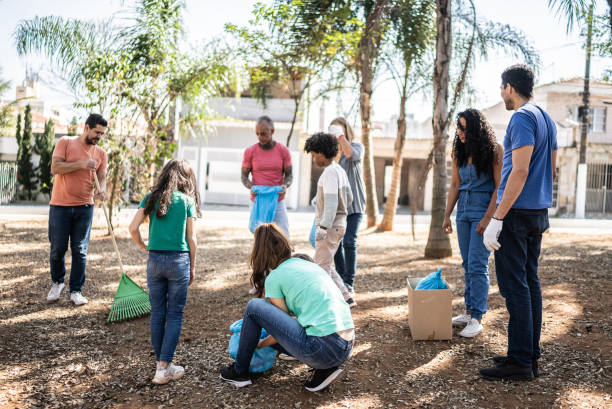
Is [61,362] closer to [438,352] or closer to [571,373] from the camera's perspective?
[438,352]

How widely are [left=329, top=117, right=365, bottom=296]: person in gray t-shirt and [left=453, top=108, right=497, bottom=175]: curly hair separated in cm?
125

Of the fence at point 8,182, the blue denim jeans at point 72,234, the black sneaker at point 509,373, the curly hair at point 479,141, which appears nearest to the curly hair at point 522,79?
the curly hair at point 479,141

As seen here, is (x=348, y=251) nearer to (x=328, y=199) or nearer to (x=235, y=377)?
(x=328, y=199)

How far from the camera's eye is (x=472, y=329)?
12.6 ft

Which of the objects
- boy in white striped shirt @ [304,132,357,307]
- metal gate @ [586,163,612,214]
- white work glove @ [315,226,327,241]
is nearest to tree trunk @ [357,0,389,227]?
boy in white striped shirt @ [304,132,357,307]

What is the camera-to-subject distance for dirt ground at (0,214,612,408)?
2.86 meters

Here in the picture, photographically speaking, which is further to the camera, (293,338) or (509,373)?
(509,373)

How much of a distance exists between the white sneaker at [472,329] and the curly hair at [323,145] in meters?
1.77

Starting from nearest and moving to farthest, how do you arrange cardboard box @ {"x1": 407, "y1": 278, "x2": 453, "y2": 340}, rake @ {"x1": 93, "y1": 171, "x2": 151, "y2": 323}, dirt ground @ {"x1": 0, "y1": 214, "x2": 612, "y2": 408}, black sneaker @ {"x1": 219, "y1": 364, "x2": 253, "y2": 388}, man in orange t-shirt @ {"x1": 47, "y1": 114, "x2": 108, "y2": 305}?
dirt ground @ {"x1": 0, "y1": 214, "x2": 612, "y2": 408}
black sneaker @ {"x1": 219, "y1": 364, "x2": 253, "y2": 388}
cardboard box @ {"x1": 407, "y1": 278, "x2": 453, "y2": 340}
rake @ {"x1": 93, "y1": 171, "x2": 151, "y2": 323}
man in orange t-shirt @ {"x1": 47, "y1": 114, "x2": 108, "y2": 305}

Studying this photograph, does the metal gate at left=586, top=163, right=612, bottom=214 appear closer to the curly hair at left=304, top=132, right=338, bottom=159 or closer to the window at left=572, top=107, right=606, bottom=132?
the window at left=572, top=107, right=606, bottom=132

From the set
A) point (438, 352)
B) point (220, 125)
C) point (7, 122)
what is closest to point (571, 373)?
point (438, 352)

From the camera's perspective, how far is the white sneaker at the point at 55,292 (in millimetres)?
4730

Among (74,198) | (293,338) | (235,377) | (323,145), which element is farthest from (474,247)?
(74,198)

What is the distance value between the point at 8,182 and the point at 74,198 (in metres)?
17.4
